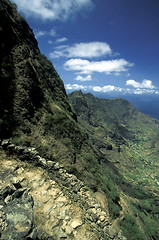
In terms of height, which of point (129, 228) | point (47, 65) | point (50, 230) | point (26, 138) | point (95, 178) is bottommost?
point (129, 228)

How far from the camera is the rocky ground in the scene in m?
7.39

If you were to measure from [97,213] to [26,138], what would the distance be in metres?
12.3

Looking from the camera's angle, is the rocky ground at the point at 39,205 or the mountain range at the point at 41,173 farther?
the mountain range at the point at 41,173

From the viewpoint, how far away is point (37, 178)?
11.4m

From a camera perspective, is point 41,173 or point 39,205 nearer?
point 39,205

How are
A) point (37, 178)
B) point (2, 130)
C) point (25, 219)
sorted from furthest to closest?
point (2, 130) < point (37, 178) < point (25, 219)

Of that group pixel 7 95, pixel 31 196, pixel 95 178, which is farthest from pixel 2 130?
pixel 95 178

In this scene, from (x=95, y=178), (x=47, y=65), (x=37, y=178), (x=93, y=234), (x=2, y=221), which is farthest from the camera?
(x=47, y=65)

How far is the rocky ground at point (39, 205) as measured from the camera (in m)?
7.39

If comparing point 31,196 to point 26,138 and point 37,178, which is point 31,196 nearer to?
point 37,178

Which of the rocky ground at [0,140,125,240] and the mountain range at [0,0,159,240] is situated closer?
the rocky ground at [0,140,125,240]

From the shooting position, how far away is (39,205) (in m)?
9.45

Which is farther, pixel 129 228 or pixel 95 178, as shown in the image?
pixel 95 178

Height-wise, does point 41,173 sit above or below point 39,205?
above
